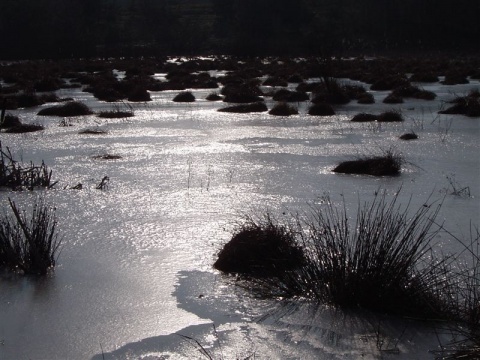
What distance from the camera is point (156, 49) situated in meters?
60.7

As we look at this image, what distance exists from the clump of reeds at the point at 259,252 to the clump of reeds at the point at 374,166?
4.25 m

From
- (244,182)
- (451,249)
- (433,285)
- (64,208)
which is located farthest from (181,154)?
(433,285)

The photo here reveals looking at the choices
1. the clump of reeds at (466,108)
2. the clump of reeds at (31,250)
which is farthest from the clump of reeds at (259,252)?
the clump of reeds at (466,108)

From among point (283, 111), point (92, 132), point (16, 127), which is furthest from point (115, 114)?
point (283, 111)

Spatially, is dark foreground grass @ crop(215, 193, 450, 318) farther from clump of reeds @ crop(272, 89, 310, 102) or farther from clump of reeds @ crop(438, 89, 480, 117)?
clump of reeds @ crop(272, 89, 310, 102)

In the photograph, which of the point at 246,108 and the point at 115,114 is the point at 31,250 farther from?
the point at 246,108

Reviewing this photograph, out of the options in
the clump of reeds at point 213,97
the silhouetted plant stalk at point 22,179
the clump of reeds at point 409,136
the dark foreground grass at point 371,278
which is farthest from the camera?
the clump of reeds at point 213,97

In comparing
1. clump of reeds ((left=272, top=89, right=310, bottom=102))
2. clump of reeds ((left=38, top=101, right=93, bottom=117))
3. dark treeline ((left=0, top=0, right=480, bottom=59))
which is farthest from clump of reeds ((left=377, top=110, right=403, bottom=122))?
dark treeline ((left=0, top=0, right=480, bottom=59))

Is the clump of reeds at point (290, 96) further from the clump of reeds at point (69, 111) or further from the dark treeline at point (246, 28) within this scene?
the dark treeline at point (246, 28)

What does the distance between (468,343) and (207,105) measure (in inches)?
640

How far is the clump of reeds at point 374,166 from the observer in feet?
31.7

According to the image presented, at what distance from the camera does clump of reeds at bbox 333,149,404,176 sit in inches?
380

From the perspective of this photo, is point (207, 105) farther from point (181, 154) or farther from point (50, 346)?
point (50, 346)

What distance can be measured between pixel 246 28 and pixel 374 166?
190ft
